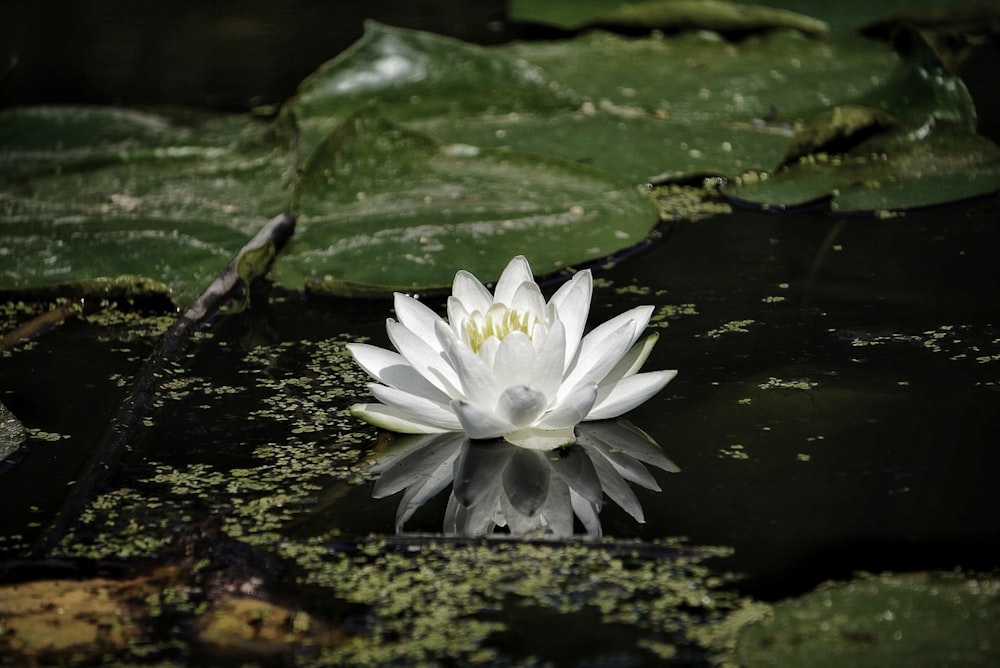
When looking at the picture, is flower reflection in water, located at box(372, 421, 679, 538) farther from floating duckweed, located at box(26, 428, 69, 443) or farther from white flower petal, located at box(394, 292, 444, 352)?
floating duckweed, located at box(26, 428, 69, 443)

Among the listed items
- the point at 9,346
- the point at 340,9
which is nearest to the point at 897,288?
the point at 9,346

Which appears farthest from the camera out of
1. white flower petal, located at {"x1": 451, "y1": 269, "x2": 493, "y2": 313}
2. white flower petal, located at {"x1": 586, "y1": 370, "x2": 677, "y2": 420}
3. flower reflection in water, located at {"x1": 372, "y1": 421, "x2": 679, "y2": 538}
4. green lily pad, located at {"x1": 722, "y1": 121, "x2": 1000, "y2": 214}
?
green lily pad, located at {"x1": 722, "y1": 121, "x2": 1000, "y2": 214}

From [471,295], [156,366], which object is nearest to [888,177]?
[471,295]

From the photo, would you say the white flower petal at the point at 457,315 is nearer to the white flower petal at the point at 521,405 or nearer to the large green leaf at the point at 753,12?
the white flower petal at the point at 521,405

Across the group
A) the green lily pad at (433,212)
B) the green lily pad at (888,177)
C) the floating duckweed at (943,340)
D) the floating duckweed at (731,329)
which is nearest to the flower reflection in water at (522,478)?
the floating duckweed at (731,329)

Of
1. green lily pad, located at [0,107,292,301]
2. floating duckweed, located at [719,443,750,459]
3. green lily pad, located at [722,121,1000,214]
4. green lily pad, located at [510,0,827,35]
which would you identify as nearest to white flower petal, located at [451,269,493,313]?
floating duckweed, located at [719,443,750,459]

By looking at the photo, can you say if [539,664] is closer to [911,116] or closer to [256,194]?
[256,194]
